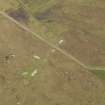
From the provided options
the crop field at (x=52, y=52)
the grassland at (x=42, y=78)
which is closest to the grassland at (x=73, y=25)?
the crop field at (x=52, y=52)

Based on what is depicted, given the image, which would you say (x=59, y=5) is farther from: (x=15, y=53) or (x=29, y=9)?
(x=15, y=53)

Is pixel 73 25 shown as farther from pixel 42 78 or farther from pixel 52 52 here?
pixel 42 78

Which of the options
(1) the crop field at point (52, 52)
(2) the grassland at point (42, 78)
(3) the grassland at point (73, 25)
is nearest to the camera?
(2) the grassland at point (42, 78)

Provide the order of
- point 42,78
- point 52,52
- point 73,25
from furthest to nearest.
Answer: point 73,25 → point 52,52 → point 42,78

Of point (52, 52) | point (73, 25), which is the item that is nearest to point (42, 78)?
point (52, 52)

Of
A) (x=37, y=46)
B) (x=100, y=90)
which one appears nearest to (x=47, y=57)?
(x=37, y=46)

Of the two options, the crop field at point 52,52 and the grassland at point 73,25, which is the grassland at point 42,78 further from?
the grassland at point 73,25

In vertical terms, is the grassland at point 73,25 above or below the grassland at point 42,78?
above

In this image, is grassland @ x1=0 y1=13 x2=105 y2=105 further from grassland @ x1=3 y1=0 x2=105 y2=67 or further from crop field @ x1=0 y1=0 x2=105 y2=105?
grassland @ x1=3 y1=0 x2=105 y2=67
